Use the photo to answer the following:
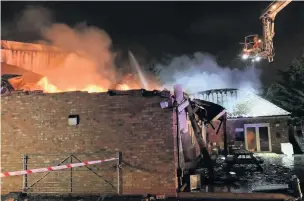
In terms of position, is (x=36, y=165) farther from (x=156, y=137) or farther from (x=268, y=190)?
(x=268, y=190)

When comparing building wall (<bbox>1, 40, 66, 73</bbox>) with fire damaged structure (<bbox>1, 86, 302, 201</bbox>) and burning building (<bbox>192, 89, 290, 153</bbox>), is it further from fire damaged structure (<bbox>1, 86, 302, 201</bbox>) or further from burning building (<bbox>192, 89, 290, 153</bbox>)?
burning building (<bbox>192, 89, 290, 153</bbox>)

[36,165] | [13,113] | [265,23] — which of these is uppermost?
[265,23]

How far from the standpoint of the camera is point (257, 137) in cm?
2088

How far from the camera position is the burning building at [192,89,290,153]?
66.7 ft

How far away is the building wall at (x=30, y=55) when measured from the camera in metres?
12.2

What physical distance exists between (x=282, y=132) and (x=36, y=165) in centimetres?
1719

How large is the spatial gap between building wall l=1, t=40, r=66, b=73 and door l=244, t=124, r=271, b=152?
1432 cm

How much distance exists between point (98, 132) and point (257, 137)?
51.3 ft

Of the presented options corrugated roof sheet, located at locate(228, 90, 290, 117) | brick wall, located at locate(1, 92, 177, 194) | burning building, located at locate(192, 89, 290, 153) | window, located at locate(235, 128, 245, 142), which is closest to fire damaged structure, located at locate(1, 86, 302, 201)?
brick wall, located at locate(1, 92, 177, 194)

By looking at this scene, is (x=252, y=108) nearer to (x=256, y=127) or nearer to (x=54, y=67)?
(x=256, y=127)

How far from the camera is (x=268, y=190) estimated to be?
7691 millimetres

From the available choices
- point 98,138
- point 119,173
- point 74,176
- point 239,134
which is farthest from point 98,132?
point 239,134

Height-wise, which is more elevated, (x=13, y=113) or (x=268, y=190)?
(x=13, y=113)

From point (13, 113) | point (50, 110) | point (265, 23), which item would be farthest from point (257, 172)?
point (265, 23)
